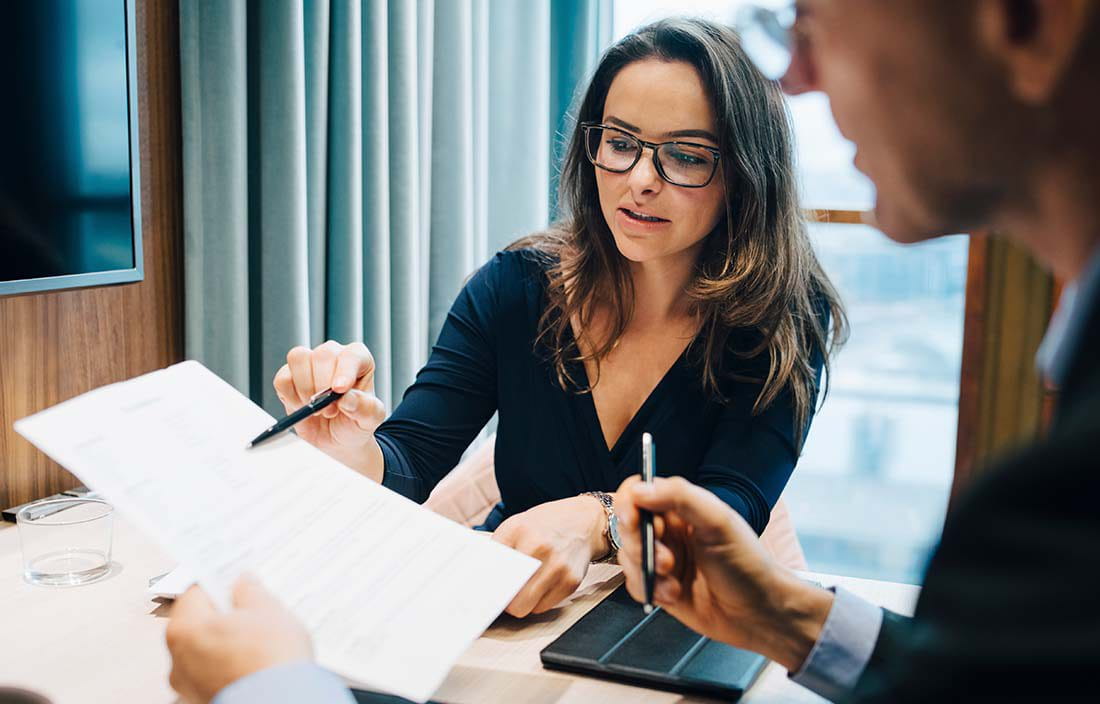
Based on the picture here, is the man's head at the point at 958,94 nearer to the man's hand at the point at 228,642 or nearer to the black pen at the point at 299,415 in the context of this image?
the man's hand at the point at 228,642

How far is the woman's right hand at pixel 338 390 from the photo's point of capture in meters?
1.20

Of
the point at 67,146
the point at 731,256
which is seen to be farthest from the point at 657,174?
the point at 67,146

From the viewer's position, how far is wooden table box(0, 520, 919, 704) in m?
0.85

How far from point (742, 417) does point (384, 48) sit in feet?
4.09

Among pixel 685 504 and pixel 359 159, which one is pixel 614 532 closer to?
pixel 685 504

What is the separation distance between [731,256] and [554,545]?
0.68 meters

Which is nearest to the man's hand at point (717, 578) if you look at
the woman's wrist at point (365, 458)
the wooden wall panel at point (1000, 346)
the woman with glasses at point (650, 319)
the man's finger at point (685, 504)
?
the man's finger at point (685, 504)

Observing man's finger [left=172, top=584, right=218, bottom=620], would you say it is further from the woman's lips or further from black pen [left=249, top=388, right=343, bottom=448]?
the woman's lips

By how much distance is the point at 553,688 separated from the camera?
87 centimetres

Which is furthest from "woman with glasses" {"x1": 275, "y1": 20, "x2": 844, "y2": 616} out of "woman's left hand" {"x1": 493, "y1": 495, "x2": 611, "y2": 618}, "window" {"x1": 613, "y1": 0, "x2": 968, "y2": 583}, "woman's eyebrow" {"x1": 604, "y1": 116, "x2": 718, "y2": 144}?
"window" {"x1": 613, "y1": 0, "x2": 968, "y2": 583}

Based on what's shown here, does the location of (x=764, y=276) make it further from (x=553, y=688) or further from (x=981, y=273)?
(x=981, y=273)

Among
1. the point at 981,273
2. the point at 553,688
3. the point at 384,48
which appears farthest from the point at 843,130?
the point at 981,273

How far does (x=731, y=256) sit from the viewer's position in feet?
5.08

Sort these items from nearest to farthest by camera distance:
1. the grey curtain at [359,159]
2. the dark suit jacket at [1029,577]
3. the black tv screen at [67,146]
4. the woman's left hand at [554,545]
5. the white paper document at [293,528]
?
the dark suit jacket at [1029,577]
the white paper document at [293,528]
the woman's left hand at [554,545]
the black tv screen at [67,146]
the grey curtain at [359,159]
